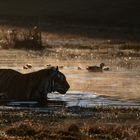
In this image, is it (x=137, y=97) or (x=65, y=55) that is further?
(x=65, y=55)

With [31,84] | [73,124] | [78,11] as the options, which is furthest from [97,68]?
[78,11]

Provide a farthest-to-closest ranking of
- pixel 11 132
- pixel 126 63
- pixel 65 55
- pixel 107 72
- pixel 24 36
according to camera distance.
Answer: pixel 24 36
pixel 65 55
pixel 126 63
pixel 107 72
pixel 11 132

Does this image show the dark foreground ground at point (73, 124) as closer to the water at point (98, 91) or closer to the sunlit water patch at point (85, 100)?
the sunlit water patch at point (85, 100)

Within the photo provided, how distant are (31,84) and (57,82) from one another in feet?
1.93

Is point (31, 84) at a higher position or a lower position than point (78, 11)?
lower

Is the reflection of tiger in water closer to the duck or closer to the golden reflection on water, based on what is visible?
the golden reflection on water

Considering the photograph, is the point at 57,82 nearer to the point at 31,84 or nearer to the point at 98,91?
the point at 31,84

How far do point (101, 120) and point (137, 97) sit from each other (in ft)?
10.6

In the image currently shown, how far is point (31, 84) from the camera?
46.2ft

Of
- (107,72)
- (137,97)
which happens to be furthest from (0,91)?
(107,72)

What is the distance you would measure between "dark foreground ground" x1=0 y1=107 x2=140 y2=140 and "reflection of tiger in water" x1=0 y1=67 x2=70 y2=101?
3.97 feet

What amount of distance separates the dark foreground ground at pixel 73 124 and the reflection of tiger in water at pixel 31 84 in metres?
1.21

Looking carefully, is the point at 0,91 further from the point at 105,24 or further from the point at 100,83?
the point at 105,24

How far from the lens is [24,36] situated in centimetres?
2778
